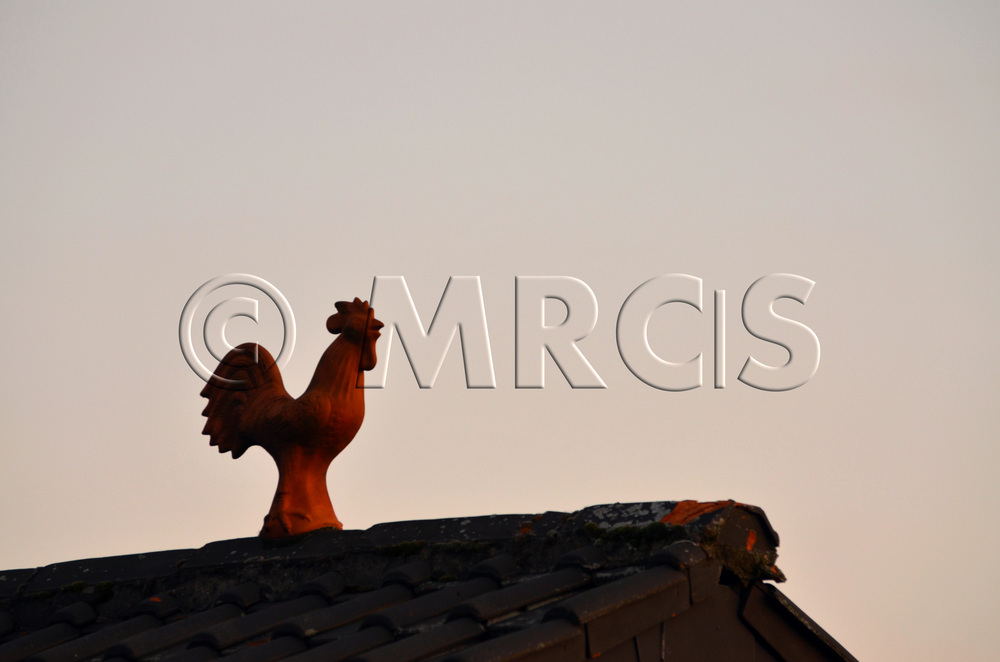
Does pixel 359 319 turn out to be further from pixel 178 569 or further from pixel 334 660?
pixel 334 660

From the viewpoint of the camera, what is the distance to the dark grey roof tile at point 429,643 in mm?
2492

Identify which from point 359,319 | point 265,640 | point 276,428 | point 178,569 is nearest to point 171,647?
point 265,640

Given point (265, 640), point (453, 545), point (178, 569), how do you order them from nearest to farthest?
point (265, 640), point (453, 545), point (178, 569)

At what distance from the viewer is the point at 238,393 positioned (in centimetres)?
477

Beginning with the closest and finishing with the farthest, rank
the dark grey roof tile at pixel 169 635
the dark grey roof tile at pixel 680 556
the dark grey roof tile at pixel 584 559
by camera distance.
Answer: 1. the dark grey roof tile at pixel 680 556
2. the dark grey roof tile at pixel 584 559
3. the dark grey roof tile at pixel 169 635

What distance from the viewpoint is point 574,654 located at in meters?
2.54

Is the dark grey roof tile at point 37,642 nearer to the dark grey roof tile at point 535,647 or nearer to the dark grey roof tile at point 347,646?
the dark grey roof tile at point 347,646

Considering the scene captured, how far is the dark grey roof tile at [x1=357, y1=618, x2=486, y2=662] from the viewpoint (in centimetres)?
249

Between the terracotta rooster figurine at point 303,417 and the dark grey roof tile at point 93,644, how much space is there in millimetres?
722

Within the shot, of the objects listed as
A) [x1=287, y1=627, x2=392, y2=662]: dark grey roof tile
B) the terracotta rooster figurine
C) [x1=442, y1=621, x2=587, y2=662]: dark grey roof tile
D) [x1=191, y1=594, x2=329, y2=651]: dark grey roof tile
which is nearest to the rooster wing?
the terracotta rooster figurine

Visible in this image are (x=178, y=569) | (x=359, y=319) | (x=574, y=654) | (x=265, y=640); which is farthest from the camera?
(x=359, y=319)

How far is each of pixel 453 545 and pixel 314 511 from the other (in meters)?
1.08

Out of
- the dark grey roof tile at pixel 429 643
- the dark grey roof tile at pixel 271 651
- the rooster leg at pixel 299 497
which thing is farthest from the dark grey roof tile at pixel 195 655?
the rooster leg at pixel 299 497

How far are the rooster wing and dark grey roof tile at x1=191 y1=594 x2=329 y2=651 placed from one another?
1.29 m
